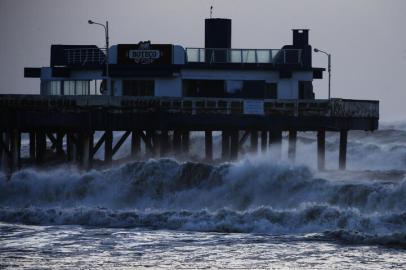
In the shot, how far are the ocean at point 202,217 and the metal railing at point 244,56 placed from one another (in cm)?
789

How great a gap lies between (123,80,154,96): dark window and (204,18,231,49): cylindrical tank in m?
5.37

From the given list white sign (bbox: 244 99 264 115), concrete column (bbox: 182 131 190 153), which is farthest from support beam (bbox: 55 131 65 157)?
white sign (bbox: 244 99 264 115)

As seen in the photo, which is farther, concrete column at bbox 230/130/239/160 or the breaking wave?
concrete column at bbox 230/130/239/160

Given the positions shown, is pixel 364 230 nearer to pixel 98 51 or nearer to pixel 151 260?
pixel 151 260

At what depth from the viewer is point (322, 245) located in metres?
46.7

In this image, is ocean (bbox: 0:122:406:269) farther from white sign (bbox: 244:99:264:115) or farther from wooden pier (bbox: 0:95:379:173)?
white sign (bbox: 244:99:264:115)

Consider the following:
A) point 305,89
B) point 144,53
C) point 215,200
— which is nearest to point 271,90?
point 305,89

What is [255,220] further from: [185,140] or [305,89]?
[185,140]

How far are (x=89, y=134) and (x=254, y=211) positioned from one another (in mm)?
15026

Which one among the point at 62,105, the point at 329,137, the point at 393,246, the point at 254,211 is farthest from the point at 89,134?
the point at 329,137

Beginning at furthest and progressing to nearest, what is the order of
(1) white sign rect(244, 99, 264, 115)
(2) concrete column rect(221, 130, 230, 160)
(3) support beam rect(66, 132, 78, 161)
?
(3) support beam rect(66, 132, 78, 161) < (2) concrete column rect(221, 130, 230, 160) < (1) white sign rect(244, 99, 264, 115)

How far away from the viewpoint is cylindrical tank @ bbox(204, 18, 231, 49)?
73562 millimetres

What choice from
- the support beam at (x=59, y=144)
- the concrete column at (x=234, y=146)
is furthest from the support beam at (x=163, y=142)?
the support beam at (x=59, y=144)

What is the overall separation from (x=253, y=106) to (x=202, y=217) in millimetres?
12483
